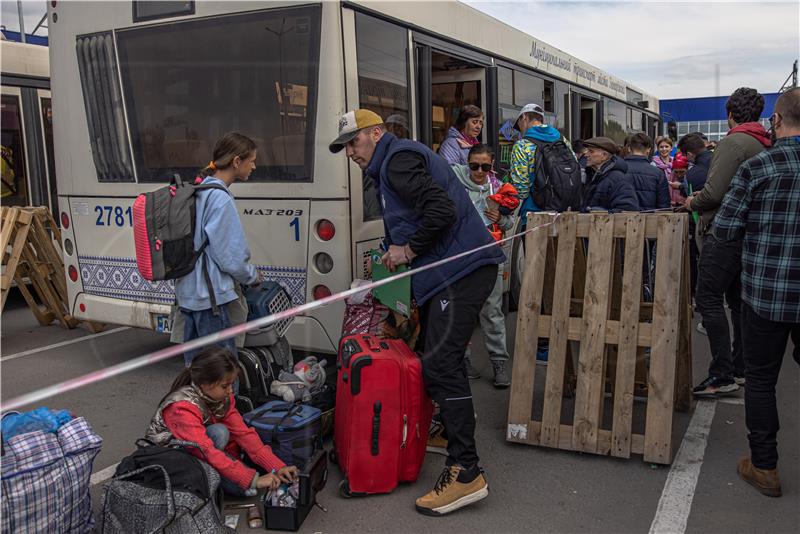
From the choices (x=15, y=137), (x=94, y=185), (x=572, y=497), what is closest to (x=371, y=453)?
(x=572, y=497)

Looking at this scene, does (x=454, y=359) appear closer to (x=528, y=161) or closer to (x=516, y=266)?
(x=528, y=161)

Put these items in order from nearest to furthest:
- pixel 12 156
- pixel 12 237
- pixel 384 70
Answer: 1. pixel 384 70
2. pixel 12 237
3. pixel 12 156

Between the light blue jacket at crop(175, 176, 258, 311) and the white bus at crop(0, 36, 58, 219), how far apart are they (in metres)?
5.52

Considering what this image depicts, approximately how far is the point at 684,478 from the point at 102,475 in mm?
3093

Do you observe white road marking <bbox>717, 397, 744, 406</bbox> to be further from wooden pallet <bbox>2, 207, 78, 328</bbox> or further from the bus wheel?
wooden pallet <bbox>2, 207, 78, 328</bbox>

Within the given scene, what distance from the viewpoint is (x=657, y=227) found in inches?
148

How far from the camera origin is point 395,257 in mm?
3445

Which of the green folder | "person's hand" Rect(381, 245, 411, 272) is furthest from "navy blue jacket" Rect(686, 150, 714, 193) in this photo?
"person's hand" Rect(381, 245, 411, 272)

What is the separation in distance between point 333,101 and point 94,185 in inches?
93.0

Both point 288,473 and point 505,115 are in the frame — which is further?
point 505,115

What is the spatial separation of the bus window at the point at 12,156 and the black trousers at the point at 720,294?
7.36m

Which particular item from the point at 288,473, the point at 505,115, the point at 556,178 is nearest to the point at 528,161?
the point at 556,178

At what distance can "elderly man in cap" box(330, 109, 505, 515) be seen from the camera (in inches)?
130

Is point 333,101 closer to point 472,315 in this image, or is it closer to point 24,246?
point 472,315
